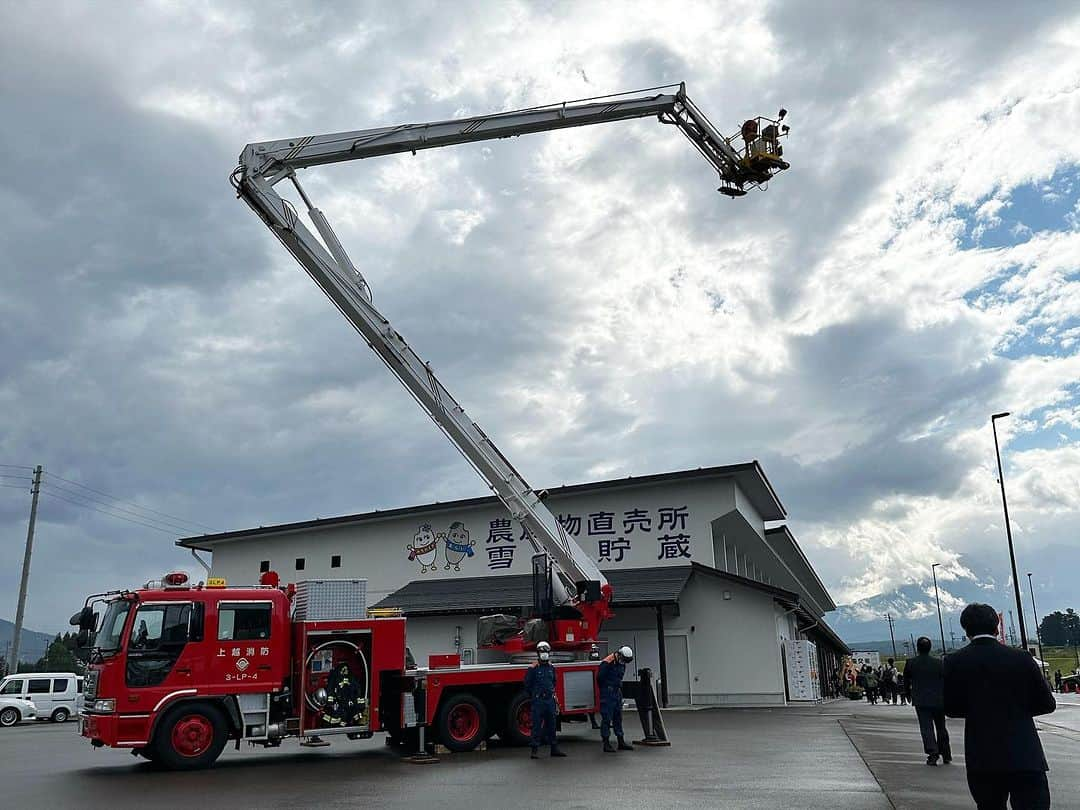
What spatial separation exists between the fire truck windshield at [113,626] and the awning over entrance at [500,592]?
16861 mm

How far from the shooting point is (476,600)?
31.7 m

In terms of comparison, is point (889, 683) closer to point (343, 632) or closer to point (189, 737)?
point (343, 632)

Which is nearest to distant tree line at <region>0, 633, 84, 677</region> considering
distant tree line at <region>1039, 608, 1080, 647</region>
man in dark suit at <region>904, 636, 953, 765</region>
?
man in dark suit at <region>904, 636, 953, 765</region>

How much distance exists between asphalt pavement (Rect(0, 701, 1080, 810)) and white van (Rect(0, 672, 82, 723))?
582 inches

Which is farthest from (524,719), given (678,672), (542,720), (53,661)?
(53,661)

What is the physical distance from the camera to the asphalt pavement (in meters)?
10.1

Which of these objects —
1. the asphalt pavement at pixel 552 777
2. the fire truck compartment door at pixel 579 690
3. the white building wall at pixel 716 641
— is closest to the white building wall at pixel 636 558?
the white building wall at pixel 716 641

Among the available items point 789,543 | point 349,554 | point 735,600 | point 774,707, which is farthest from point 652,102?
point 789,543

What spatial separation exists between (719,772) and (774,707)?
17296 millimetres

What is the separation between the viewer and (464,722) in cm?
1594

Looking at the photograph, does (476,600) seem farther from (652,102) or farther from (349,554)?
(652,102)

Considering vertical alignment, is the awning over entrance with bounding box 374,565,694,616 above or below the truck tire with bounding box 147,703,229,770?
above

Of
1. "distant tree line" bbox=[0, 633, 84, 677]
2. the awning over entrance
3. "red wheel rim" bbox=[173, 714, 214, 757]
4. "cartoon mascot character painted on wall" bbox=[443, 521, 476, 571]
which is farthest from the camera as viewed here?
"distant tree line" bbox=[0, 633, 84, 677]

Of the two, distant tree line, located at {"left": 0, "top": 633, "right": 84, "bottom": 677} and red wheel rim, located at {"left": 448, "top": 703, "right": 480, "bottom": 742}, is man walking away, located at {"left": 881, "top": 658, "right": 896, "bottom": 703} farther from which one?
distant tree line, located at {"left": 0, "top": 633, "right": 84, "bottom": 677}
